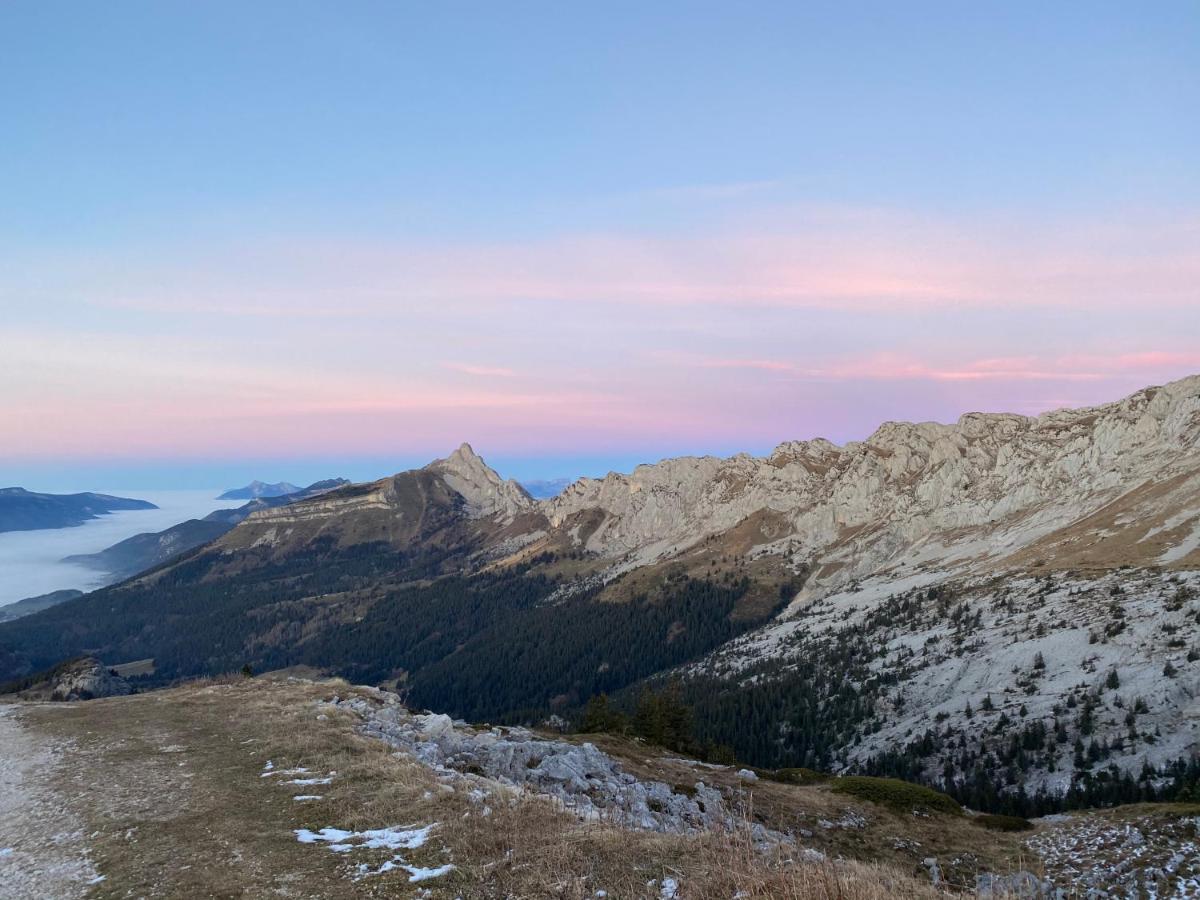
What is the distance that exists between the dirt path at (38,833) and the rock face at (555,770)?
1180cm

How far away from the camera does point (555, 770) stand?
3198 centimetres

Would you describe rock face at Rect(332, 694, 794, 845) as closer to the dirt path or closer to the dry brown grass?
the dry brown grass

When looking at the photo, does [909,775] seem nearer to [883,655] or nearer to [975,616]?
[883,655]

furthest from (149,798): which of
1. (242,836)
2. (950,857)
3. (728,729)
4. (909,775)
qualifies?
(728,729)

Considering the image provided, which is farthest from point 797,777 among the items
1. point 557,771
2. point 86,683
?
point 86,683

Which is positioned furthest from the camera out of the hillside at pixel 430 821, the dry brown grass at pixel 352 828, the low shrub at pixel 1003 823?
the low shrub at pixel 1003 823

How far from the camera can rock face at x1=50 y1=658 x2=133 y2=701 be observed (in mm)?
146625

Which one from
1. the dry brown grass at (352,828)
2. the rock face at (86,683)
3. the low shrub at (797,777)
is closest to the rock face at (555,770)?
the dry brown grass at (352,828)

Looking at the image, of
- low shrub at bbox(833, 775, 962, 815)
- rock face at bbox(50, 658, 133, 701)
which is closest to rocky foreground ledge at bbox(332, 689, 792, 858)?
low shrub at bbox(833, 775, 962, 815)

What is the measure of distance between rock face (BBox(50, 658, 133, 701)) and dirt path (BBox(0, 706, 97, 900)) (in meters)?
151

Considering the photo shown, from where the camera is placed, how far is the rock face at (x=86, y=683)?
14662cm

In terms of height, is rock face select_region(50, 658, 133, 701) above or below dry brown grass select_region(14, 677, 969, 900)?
below

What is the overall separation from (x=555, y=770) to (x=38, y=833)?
67.8 feet

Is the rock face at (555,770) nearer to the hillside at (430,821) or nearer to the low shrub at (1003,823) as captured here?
the hillside at (430,821)
